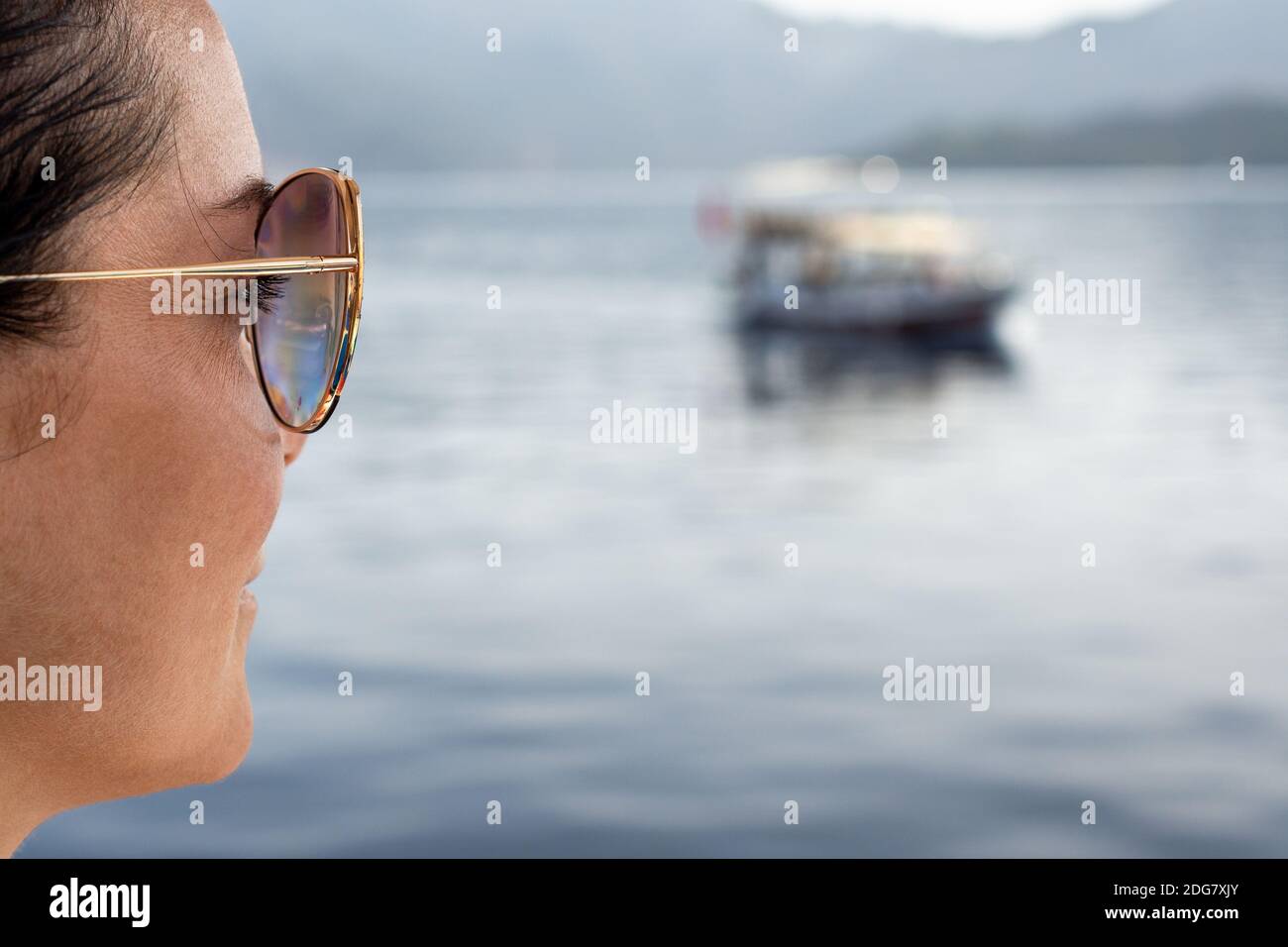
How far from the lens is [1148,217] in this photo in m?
156

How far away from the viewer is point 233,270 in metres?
1.15

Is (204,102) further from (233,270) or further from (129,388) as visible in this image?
(129,388)

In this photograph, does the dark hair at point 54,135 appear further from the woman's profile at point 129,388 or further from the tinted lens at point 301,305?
the tinted lens at point 301,305

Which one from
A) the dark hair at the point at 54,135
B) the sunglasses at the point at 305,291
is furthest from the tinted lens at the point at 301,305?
the dark hair at the point at 54,135

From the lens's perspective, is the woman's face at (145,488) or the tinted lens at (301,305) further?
the tinted lens at (301,305)

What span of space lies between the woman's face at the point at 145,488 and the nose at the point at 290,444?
74 mm

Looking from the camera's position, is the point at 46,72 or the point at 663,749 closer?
the point at 46,72

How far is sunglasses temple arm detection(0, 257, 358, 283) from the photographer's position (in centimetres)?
101

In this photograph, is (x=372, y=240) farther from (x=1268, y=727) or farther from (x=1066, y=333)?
(x=1268, y=727)

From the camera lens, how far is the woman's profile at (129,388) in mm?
1003

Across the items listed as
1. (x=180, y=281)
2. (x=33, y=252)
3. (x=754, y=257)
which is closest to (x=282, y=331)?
(x=180, y=281)

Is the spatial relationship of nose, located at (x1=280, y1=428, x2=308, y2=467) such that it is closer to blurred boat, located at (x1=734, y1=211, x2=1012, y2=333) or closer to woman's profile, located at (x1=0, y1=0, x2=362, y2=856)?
woman's profile, located at (x1=0, y1=0, x2=362, y2=856)

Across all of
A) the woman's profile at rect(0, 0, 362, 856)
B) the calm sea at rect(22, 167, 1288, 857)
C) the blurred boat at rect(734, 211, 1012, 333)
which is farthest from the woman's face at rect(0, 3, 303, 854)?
the blurred boat at rect(734, 211, 1012, 333)

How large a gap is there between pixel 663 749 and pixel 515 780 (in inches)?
61.1
